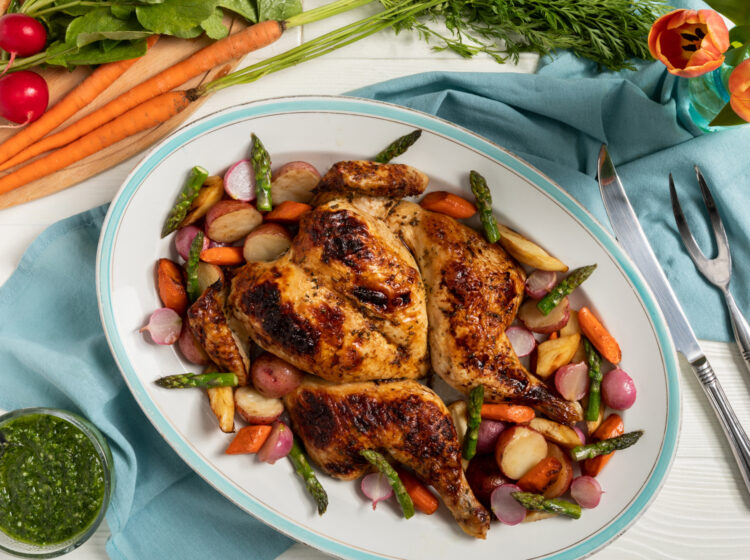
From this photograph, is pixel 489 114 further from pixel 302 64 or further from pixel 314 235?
pixel 314 235

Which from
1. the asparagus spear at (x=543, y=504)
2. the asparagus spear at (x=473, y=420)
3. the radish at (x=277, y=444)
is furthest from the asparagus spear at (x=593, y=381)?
the radish at (x=277, y=444)

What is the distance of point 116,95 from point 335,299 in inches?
63.5

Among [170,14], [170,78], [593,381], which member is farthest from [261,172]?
[593,381]

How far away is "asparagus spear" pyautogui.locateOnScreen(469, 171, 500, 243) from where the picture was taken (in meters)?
2.68

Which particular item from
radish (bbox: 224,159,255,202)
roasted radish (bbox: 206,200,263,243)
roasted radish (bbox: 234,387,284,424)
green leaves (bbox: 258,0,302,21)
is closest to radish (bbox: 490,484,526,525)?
roasted radish (bbox: 234,387,284,424)

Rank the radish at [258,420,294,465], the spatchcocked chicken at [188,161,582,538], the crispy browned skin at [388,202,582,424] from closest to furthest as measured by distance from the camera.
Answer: the spatchcocked chicken at [188,161,582,538]
the crispy browned skin at [388,202,582,424]
the radish at [258,420,294,465]

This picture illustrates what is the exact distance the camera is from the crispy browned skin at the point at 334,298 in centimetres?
241

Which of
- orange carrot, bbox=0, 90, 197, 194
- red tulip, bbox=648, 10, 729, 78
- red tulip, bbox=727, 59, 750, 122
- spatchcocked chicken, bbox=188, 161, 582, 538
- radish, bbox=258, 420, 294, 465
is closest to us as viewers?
red tulip, bbox=727, 59, 750, 122

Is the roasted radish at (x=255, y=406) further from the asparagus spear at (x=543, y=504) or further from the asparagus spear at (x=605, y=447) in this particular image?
the asparagus spear at (x=605, y=447)

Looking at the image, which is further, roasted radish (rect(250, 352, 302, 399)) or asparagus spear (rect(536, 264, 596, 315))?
asparagus spear (rect(536, 264, 596, 315))

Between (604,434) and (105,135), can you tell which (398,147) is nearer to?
(105,135)

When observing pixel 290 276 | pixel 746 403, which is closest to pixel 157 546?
pixel 290 276

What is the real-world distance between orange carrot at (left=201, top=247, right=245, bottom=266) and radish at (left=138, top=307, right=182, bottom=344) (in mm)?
292

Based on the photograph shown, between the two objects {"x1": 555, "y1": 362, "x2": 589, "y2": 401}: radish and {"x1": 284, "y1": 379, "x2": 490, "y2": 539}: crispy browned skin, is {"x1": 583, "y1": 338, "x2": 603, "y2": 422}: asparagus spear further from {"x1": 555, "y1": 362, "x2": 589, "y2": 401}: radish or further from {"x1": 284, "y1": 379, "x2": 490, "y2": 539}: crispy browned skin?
{"x1": 284, "y1": 379, "x2": 490, "y2": 539}: crispy browned skin
